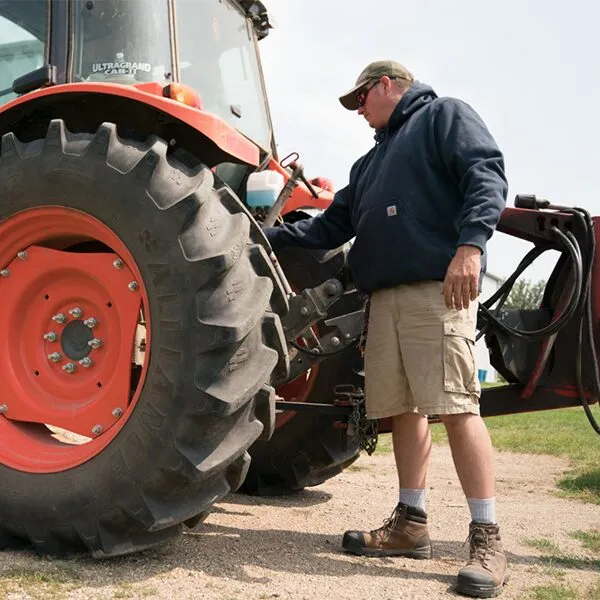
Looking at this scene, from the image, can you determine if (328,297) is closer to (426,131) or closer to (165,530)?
(426,131)

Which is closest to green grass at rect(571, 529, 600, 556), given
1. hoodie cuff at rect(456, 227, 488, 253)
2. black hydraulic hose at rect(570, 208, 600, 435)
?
black hydraulic hose at rect(570, 208, 600, 435)

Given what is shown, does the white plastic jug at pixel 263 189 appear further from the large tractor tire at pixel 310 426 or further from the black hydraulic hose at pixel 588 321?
the black hydraulic hose at pixel 588 321

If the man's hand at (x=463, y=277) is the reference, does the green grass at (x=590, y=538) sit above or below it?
below

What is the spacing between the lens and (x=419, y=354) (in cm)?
284

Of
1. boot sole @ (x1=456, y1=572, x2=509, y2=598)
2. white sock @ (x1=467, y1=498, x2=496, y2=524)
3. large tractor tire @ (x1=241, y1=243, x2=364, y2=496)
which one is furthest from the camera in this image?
large tractor tire @ (x1=241, y1=243, x2=364, y2=496)

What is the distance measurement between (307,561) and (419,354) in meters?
0.82

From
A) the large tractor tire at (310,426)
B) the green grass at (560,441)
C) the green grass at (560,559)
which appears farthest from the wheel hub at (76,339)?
the green grass at (560,441)

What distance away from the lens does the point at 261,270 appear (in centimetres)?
→ 266

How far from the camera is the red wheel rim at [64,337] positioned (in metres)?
2.66

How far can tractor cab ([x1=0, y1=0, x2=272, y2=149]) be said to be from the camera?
3.15 metres

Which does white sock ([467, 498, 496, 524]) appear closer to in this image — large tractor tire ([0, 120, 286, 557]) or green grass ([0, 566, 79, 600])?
large tractor tire ([0, 120, 286, 557])

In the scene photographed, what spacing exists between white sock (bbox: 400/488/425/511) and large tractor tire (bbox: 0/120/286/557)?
80 cm

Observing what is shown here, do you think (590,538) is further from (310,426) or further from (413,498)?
(310,426)

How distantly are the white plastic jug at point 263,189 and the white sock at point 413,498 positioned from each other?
51.6 inches
